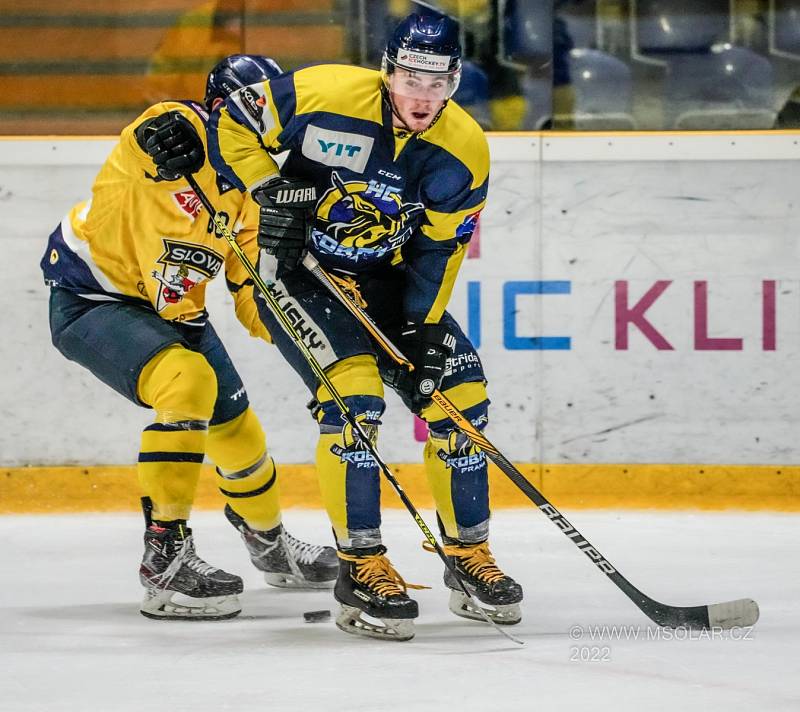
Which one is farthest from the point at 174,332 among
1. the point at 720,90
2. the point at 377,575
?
the point at 720,90

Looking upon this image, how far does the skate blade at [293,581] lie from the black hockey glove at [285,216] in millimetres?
916

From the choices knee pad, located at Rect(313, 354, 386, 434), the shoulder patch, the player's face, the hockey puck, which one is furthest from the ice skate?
the player's face

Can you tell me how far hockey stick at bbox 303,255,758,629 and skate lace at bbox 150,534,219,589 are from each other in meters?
0.64

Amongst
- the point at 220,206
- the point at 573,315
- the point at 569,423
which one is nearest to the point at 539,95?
the point at 573,315

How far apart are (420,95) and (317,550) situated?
4.09ft

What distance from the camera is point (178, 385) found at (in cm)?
296

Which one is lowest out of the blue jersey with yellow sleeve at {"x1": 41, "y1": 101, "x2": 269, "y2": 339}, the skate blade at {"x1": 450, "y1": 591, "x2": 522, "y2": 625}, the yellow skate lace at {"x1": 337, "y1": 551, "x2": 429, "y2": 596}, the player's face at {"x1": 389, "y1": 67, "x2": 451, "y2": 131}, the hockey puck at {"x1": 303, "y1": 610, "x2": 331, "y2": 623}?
the hockey puck at {"x1": 303, "y1": 610, "x2": 331, "y2": 623}

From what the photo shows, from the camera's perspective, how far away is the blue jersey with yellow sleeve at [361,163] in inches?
110

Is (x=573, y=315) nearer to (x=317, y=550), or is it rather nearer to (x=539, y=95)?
(x=539, y=95)

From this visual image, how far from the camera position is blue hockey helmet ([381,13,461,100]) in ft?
8.89

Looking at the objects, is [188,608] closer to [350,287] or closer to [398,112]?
[350,287]

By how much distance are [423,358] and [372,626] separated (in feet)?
1.86

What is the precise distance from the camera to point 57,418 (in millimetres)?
4371

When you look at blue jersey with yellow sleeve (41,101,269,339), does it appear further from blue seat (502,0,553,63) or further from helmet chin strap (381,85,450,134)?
blue seat (502,0,553,63)
